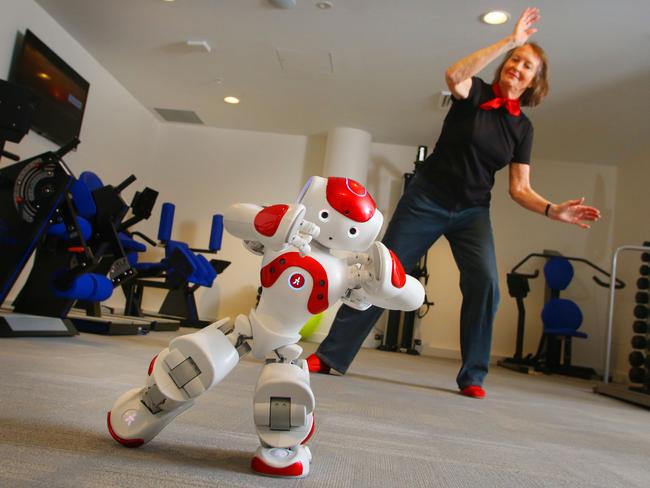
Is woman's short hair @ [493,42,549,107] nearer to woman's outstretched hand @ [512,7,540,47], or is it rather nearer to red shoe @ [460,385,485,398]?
woman's outstretched hand @ [512,7,540,47]

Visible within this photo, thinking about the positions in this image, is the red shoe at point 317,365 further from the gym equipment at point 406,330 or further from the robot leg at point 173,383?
the gym equipment at point 406,330

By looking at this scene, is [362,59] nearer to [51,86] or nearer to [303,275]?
[51,86]

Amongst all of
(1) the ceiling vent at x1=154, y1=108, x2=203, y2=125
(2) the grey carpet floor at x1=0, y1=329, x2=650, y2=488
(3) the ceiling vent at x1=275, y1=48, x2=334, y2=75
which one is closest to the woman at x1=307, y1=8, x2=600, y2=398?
(2) the grey carpet floor at x1=0, y1=329, x2=650, y2=488

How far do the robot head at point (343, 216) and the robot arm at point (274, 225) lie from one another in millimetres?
36

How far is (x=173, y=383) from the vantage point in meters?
0.84

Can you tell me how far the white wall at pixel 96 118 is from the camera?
3.90m

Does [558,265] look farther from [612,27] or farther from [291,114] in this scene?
[291,114]

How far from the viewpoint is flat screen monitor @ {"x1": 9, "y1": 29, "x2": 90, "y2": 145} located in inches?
154

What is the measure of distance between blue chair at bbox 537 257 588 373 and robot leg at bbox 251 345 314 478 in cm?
462

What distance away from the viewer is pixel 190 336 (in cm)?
85

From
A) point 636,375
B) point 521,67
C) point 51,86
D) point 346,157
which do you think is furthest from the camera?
point 346,157

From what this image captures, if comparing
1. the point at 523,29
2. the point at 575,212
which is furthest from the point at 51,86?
the point at 575,212

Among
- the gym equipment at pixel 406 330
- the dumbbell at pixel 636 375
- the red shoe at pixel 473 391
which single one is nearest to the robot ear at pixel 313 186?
the red shoe at pixel 473 391

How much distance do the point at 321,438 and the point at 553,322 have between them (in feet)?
14.8
